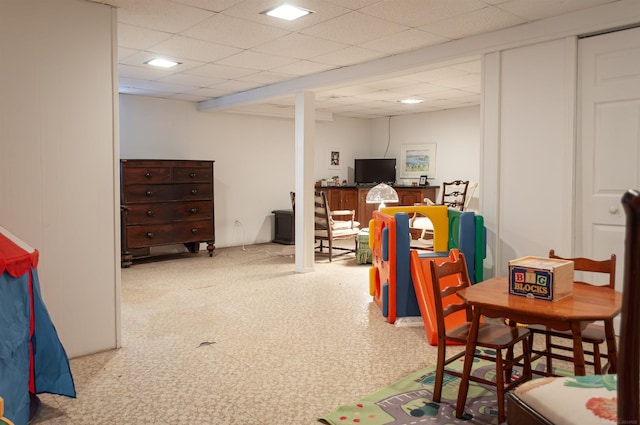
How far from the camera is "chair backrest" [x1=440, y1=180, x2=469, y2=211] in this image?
8.36 m

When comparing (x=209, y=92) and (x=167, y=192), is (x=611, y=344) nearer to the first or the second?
(x=167, y=192)

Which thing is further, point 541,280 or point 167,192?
point 167,192

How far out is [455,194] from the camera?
28.3ft

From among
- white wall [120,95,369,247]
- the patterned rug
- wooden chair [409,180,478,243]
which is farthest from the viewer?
wooden chair [409,180,478,243]

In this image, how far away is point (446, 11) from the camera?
3.81 meters

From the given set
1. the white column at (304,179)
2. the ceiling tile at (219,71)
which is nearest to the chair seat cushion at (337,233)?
the white column at (304,179)

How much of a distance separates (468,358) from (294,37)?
319 cm

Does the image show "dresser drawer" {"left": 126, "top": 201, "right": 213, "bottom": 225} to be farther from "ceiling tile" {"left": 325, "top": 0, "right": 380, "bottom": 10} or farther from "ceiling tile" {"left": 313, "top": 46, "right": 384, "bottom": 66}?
"ceiling tile" {"left": 325, "top": 0, "right": 380, "bottom": 10}

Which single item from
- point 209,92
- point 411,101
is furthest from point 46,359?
point 411,101

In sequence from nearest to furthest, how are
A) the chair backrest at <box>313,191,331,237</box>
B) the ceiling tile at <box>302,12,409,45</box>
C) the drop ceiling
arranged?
the drop ceiling < the ceiling tile at <box>302,12,409,45</box> < the chair backrest at <box>313,191,331,237</box>

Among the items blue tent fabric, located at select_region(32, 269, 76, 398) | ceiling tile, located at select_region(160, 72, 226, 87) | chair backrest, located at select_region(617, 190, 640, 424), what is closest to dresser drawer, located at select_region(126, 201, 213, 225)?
ceiling tile, located at select_region(160, 72, 226, 87)

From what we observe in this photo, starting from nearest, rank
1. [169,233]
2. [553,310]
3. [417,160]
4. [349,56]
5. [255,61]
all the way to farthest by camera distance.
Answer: [553,310] < [349,56] < [255,61] < [169,233] < [417,160]

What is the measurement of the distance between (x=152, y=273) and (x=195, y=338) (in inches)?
110

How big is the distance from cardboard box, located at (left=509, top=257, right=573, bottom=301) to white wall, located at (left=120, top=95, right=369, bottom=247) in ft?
21.1
